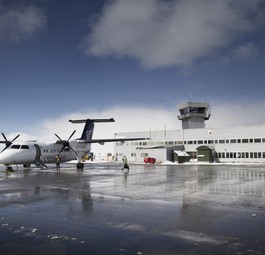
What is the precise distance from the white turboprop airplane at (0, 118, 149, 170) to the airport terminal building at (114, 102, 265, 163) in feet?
95.0

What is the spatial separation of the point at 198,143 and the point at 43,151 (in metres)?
43.1

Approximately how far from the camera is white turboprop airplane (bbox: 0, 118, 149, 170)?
2874 cm

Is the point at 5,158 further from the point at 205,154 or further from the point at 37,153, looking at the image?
the point at 205,154

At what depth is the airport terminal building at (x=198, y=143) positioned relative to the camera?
197 feet

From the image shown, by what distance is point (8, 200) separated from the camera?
11281 mm

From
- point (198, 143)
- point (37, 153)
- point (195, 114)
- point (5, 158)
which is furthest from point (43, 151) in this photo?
point (195, 114)

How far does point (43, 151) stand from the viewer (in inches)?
1313

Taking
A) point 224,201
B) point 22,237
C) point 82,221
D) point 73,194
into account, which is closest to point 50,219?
point 82,221

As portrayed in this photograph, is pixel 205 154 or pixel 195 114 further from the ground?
pixel 195 114

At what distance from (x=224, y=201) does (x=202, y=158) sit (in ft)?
176

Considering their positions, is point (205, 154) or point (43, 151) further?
point (205, 154)

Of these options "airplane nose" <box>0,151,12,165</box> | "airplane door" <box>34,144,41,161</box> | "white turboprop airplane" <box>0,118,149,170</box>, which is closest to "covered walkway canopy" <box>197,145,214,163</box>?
"white turboprop airplane" <box>0,118,149,170</box>

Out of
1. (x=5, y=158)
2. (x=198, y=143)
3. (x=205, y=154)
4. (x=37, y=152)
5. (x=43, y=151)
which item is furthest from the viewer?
(x=198, y=143)

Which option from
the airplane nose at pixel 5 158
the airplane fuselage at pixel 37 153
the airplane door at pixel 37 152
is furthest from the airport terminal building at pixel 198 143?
the airplane nose at pixel 5 158
